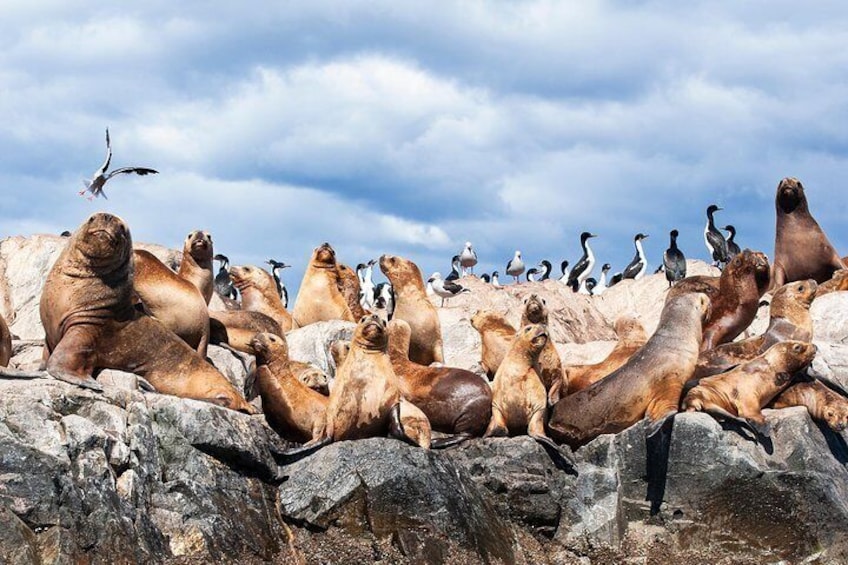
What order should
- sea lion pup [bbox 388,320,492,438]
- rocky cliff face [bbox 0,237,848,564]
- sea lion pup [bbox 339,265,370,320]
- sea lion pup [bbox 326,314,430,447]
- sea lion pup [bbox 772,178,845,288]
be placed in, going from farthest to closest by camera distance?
1. sea lion pup [bbox 772,178,845,288]
2. sea lion pup [bbox 339,265,370,320]
3. sea lion pup [bbox 388,320,492,438]
4. sea lion pup [bbox 326,314,430,447]
5. rocky cliff face [bbox 0,237,848,564]

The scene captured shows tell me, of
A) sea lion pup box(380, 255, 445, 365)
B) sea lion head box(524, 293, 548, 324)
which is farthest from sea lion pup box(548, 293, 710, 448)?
sea lion pup box(380, 255, 445, 365)

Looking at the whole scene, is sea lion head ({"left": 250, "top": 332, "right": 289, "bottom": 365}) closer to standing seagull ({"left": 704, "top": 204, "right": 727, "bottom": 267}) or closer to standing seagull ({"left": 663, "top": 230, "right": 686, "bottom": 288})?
standing seagull ({"left": 663, "top": 230, "right": 686, "bottom": 288})

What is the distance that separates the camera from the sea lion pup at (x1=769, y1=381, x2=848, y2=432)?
1178 cm

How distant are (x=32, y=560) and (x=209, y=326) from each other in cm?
563

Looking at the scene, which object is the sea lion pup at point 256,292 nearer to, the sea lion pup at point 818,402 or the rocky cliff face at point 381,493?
the rocky cliff face at point 381,493

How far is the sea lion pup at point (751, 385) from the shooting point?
1152cm

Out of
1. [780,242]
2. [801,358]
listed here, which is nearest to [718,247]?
[780,242]

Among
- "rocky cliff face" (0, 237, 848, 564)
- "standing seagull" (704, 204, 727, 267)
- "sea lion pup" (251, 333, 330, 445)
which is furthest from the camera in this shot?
"standing seagull" (704, 204, 727, 267)

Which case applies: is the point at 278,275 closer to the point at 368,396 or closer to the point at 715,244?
the point at 715,244

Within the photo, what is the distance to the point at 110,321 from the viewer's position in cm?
1077

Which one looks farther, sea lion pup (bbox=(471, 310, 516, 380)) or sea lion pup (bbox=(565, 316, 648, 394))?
sea lion pup (bbox=(471, 310, 516, 380))

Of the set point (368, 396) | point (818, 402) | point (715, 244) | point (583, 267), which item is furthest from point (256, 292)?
point (583, 267)

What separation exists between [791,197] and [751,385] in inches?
297

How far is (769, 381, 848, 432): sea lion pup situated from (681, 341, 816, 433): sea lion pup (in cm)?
12
